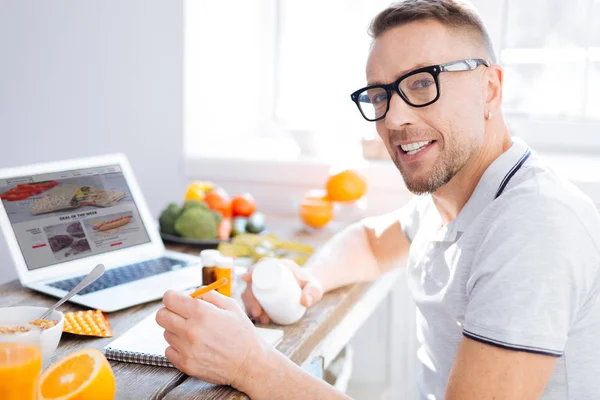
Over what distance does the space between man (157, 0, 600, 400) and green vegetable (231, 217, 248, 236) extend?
1.45 feet

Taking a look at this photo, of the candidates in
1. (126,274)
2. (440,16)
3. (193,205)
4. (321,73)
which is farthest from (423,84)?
(321,73)

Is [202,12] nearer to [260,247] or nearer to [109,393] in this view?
[260,247]

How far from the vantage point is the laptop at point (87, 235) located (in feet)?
4.47

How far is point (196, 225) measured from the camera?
69.5 inches

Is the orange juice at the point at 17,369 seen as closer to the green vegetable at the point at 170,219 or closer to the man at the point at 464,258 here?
the man at the point at 464,258

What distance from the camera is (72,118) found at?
250 centimetres

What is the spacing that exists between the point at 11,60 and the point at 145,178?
2.20ft

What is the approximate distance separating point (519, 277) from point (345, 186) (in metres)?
1.08

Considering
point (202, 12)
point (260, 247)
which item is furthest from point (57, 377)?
point (202, 12)

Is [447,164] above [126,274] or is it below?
above

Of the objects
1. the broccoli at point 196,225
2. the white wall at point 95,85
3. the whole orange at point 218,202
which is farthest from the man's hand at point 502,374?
the white wall at point 95,85

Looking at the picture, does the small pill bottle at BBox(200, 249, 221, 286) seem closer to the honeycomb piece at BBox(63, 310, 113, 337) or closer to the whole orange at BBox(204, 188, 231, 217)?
the honeycomb piece at BBox(63, 310, 113, 337)

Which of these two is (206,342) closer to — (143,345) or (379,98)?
(143,345)

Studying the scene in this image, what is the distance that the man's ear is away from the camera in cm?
121
